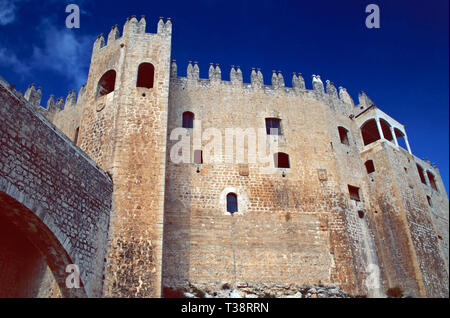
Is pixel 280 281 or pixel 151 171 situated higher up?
pixel 151 171

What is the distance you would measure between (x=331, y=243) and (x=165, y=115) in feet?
27.8

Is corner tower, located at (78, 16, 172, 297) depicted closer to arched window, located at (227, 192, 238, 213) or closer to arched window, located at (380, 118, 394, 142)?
arched window, located at (227, 192, 238, 213)

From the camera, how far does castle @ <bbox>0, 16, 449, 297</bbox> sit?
9.86 m

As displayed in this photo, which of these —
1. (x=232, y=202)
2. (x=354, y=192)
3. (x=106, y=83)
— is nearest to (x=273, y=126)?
(x=232, y=202)

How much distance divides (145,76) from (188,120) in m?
2.73

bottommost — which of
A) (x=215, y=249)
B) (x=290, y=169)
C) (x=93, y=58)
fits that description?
(x=215, y=249)

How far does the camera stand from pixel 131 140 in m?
13.3

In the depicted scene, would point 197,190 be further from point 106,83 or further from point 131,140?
point 106,83

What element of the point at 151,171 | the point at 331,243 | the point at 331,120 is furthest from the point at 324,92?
the point at 151,171

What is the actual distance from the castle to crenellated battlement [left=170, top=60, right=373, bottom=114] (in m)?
0.07

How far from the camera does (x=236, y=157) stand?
55.5 ft

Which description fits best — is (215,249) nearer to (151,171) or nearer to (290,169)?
(151,171)

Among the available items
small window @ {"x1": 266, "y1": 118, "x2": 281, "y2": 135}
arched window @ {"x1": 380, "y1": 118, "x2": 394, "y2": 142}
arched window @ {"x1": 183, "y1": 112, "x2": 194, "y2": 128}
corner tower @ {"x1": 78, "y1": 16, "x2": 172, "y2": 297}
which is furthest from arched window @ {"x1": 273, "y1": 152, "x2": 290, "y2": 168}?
arched window @ {"x1": 380, "y1": 118, "x2": 394, "y2": 142}
